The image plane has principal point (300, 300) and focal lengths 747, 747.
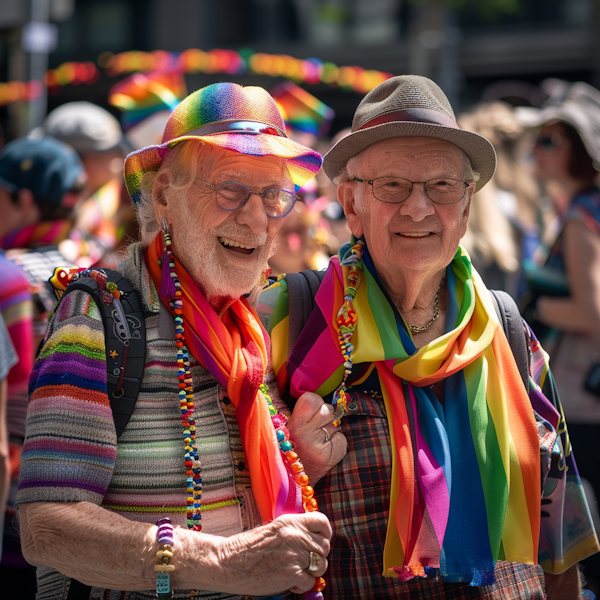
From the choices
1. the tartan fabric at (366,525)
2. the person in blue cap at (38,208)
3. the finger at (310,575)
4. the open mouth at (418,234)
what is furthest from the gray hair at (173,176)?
the person in blue cap at (38,208)

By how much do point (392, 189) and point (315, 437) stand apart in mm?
828

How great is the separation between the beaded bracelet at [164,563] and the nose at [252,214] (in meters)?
0.89

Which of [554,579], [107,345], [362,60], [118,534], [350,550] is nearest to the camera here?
[118,534]

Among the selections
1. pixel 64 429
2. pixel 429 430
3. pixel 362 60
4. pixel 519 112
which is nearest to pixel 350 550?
pixel 429 430

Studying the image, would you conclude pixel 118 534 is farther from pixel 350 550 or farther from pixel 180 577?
pixel 350 550

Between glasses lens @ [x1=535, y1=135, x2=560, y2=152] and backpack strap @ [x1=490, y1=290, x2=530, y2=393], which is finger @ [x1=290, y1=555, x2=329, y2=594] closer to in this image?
backpack strap @ [x1=490, y1=290, x2=530, y2=393]

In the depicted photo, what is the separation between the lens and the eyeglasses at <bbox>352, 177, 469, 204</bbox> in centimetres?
240

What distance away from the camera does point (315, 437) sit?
2252 mm

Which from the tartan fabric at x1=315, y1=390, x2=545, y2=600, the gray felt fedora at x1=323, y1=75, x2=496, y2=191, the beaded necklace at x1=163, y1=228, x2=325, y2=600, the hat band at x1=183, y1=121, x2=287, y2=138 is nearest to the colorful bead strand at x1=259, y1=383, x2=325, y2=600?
the beaded necklace at x1=163, y1=228, x2=325, y2=600

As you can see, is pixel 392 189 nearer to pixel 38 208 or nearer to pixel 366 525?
pixel 366 525

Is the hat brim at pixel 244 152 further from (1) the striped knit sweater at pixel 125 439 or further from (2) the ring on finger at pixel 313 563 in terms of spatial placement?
(2) the ring on finger at pixel 313 563

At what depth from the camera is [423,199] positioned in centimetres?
239

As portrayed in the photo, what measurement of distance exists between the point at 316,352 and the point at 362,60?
56.6 feet

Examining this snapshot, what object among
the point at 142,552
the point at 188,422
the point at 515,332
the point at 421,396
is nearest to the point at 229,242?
the point at 188,422
